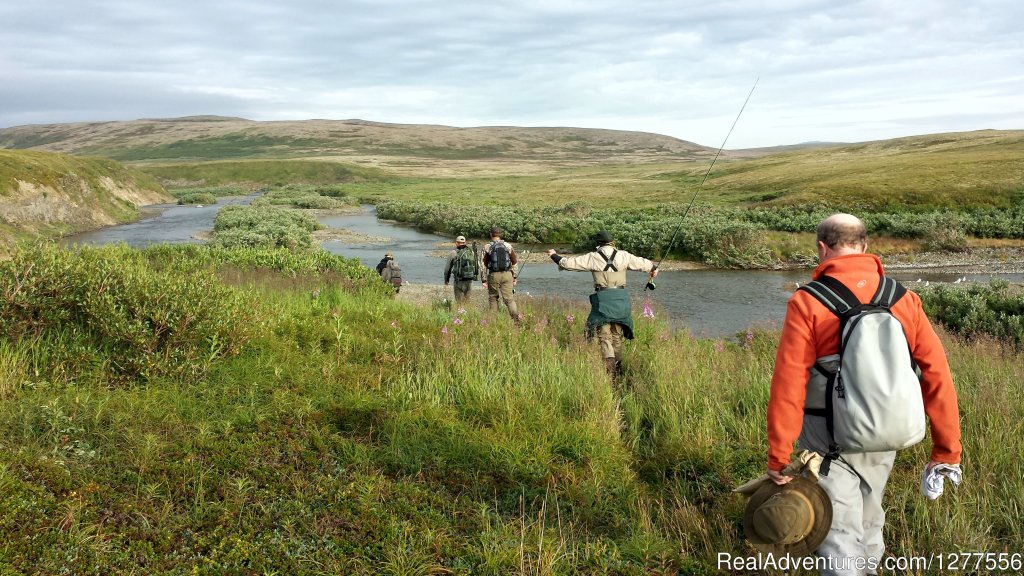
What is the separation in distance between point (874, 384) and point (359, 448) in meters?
3.60

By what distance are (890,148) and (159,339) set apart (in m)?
96.7

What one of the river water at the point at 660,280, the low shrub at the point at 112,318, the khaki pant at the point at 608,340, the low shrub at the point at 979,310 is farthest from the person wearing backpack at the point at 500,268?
the low shrub at the point at 979,310

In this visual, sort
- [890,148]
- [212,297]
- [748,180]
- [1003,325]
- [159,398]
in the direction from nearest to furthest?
1. [159,398]
2. [212,297]
3. [1003,325]
4. [748,180]
5. [890,148]

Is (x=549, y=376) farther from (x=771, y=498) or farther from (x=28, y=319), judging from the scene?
(x=28, y=319)

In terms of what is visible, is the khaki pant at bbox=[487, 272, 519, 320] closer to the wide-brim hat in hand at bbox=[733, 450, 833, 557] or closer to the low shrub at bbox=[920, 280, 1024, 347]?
the low shrub at bbox=[920, 280, 1024, 347]

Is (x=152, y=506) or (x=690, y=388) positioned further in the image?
(x=690, y=388)

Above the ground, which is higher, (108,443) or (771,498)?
(771,498)

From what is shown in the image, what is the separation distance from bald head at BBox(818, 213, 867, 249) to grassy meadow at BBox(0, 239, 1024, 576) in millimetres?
1917

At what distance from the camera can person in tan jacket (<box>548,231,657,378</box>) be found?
831 centimetres

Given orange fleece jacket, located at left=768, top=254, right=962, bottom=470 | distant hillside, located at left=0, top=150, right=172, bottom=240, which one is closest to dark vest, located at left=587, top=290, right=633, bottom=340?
orange fleece jacket, located at left=768, top=254, right=962, bottom=470

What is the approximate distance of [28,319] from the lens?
6234 millimetres

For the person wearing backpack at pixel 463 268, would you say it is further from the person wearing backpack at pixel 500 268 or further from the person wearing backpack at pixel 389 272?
the person wearing backpack at pixel 389 272

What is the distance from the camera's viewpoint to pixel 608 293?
8.41 metres

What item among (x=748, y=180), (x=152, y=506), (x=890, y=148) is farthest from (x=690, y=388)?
(x=890, y=148)
